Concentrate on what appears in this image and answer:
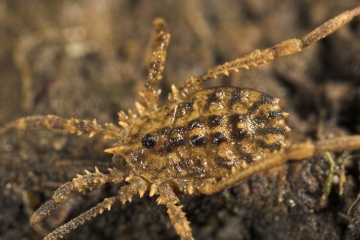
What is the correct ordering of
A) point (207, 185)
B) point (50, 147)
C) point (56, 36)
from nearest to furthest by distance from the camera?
point (207, 185) → point (50, 147) → point (56, 36)

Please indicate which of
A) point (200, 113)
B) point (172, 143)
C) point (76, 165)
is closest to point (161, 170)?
point (172, 143)

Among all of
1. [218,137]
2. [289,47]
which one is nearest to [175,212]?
[218,137]

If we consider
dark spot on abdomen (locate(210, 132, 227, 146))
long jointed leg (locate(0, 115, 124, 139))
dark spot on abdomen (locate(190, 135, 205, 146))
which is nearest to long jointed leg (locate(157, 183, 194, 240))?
dark spot on abdomen (locate(190, 135, 205, 146))

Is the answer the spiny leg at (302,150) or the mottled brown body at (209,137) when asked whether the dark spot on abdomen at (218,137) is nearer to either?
the mottled brown body at (209,137)

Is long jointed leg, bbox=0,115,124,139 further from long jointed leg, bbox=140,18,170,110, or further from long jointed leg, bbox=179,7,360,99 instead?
long jointed leg, bbox=179,7,360,99

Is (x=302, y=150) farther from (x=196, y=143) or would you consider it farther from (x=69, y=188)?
(x=69, y=188)

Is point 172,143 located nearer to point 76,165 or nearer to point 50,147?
point 76,165

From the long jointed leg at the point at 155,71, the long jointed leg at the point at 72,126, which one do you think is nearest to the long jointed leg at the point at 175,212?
the long jointed leg at the point at 72,126
